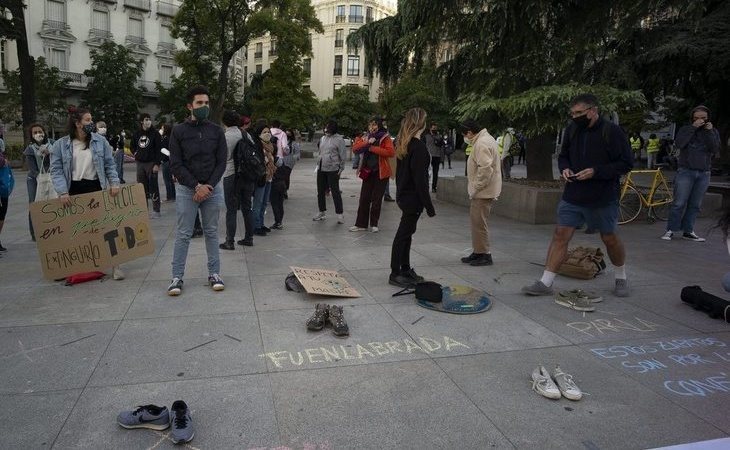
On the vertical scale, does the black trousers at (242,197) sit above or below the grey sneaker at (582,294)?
above

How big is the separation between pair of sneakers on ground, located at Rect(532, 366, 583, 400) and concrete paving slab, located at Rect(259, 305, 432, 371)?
0.81 m

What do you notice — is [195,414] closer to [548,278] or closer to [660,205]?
[548,278]

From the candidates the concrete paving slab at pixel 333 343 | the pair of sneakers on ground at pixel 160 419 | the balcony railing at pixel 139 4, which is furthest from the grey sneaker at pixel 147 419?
the balcony railing at pixel 139 4

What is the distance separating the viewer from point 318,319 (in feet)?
14.3

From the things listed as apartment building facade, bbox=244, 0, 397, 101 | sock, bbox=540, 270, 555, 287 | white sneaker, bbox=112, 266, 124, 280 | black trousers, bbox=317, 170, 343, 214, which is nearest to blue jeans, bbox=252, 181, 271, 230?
black trousers, bbox=317, 170, 343, 214

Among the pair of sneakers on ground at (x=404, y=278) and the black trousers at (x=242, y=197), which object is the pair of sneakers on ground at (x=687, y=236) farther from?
the black trousers at (x=242, y=197)

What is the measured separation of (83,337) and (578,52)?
10259 mm

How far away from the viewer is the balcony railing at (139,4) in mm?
49059

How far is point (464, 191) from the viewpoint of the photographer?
40.2 ft

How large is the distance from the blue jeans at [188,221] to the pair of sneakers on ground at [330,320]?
158 cm

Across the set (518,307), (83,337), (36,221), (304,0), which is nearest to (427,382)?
(518,307)

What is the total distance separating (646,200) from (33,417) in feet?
33.5

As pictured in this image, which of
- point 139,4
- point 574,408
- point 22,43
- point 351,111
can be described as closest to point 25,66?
point 22,43

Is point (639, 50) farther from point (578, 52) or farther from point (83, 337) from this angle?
point (83, 337)
